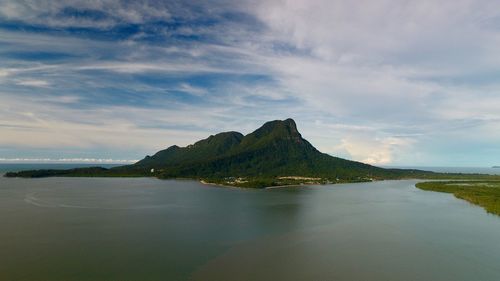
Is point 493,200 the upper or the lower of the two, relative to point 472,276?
upper

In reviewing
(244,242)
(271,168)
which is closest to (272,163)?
(271,168)

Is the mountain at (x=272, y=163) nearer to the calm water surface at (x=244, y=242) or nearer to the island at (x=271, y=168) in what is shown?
the island at (x=271, y=168)

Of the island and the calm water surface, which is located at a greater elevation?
the island

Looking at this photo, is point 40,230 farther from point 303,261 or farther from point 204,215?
point 303,261

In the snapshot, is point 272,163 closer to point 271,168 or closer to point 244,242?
point 271,168

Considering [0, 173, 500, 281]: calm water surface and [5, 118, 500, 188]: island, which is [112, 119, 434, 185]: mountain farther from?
[0, 173, 500, 281]: calm water surface

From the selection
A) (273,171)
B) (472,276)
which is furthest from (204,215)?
(273,171)

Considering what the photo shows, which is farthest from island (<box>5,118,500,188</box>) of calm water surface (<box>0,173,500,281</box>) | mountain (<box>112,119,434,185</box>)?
calm water surface (<box>0,173,500,281</box>)

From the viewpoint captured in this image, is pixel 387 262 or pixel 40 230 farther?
pixel 40 230
